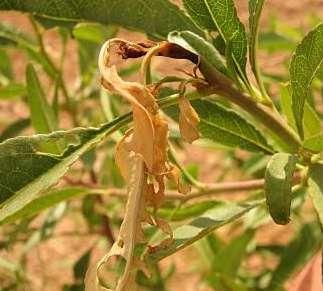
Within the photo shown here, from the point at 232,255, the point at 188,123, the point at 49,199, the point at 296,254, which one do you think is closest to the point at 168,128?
the point at 188,123

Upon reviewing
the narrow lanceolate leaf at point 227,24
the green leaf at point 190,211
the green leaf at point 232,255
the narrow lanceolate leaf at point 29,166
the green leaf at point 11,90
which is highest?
the narrow lanceolate leaf at point 227,24

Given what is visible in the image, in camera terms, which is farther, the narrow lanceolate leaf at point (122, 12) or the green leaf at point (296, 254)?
the green leaf at point (296, 254)

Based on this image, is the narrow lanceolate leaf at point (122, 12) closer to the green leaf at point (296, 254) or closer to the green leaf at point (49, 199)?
the green leaf at point (49, 199)

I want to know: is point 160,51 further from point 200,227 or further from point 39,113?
point 39,113

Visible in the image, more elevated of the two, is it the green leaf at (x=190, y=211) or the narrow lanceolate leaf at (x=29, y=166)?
the narrow lanceolate leaf at (x=29, y=166)

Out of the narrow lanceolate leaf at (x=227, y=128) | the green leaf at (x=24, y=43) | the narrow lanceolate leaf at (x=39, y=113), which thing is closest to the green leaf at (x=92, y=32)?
the green leaf at (x=24, y=43)

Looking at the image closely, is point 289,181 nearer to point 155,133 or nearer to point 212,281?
point 155,133

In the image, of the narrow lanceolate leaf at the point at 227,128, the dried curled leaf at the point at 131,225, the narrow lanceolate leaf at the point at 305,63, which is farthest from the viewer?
the narrow lanceolate leaf at the point at 227,128
